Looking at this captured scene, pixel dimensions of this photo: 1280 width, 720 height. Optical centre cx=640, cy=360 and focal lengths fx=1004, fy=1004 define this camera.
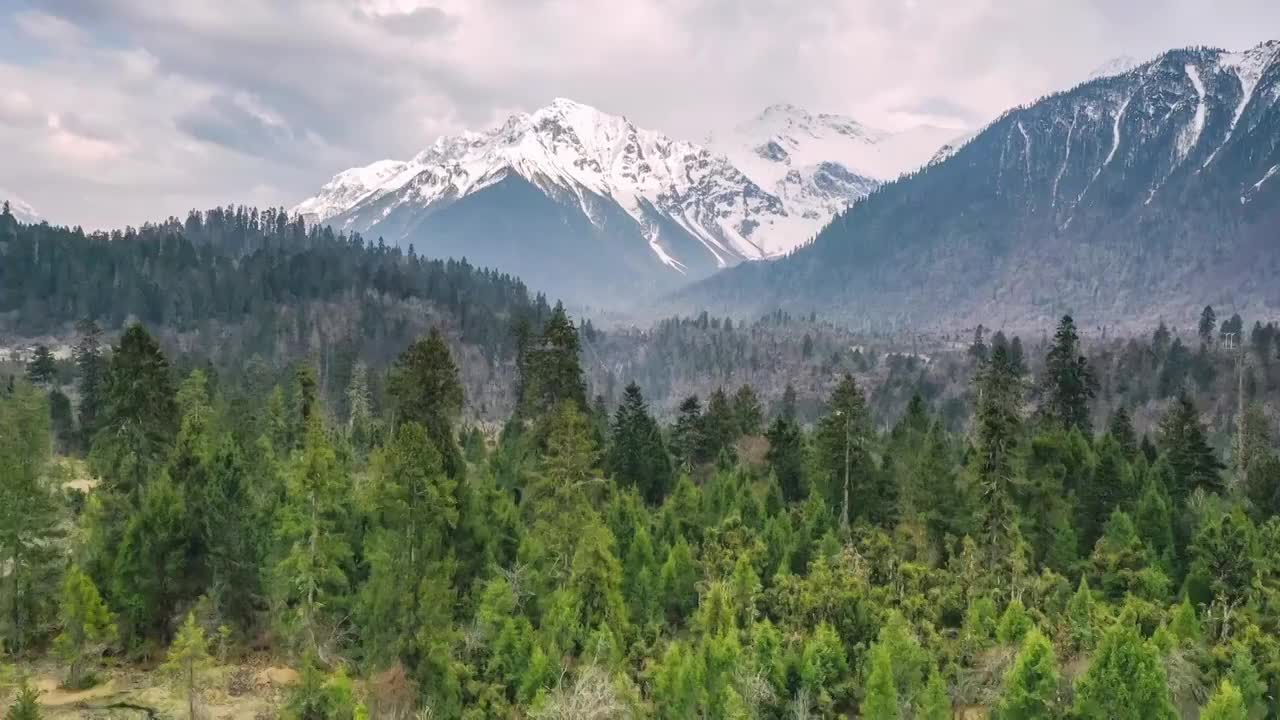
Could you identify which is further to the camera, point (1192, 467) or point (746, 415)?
point (746, 415)

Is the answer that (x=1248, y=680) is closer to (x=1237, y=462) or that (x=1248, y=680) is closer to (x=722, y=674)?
(x=722, y=674)

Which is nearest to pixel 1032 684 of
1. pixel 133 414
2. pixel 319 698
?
pixel 319 698

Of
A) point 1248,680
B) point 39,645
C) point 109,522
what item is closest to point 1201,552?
point 1248,680

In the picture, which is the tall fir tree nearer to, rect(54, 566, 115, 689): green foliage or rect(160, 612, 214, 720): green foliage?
rect(160, 612, 214, 720): green foliage

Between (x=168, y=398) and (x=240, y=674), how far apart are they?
17.1 m

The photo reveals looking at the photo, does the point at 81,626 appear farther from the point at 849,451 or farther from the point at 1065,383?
the point at 1065,383

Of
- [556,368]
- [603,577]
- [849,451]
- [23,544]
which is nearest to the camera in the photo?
[603,577]

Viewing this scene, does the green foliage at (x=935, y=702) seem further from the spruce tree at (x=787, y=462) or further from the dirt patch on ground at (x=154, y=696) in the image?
the spruce tree at (x=787, y=462)

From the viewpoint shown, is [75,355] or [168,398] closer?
[168,398]

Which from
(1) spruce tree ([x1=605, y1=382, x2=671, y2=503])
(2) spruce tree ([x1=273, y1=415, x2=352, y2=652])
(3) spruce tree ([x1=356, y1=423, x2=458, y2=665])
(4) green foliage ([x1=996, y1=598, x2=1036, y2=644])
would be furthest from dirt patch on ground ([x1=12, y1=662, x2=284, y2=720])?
(1) spruce tree ([x1=605, y1=382, x2=671, y2=503])

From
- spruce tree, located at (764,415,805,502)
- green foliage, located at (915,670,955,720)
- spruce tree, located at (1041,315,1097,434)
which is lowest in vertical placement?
green foliage, located at (915,670,955,720)

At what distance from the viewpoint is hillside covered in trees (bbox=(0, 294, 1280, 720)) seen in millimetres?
44000

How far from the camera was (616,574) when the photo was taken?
5222cm

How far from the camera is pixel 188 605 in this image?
194 ft
